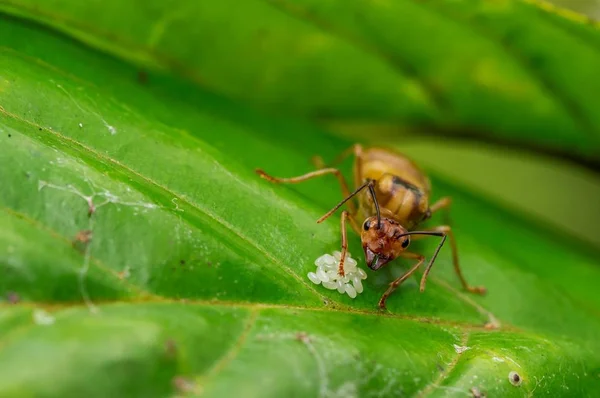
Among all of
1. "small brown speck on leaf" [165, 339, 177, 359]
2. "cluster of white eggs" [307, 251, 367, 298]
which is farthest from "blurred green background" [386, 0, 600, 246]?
"small brown speck on leaf" [165, 339, 177, 359]

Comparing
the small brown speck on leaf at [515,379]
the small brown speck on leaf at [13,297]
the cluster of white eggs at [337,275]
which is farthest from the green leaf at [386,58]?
the small brown speck on leaf at [515,379]

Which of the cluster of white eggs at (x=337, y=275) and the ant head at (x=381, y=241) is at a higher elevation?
the ant head at (x=381, y=241)

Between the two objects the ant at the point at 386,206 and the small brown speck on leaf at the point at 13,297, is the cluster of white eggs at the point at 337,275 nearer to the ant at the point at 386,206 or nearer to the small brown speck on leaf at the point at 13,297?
the ant at the point at 386,206

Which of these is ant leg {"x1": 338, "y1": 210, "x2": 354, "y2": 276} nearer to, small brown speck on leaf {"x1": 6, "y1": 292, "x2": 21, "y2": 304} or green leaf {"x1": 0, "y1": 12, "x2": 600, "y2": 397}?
green leaf {"x1": 0, "y1": 12, "x2": 600, "y2": 397}

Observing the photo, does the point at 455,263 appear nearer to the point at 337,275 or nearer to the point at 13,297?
the point at 337,275

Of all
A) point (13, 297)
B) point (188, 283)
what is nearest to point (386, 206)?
point (188, 283)

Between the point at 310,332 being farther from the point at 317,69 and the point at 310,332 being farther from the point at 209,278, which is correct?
the point at 317,69

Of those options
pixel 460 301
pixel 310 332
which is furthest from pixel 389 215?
pixel 310 332
